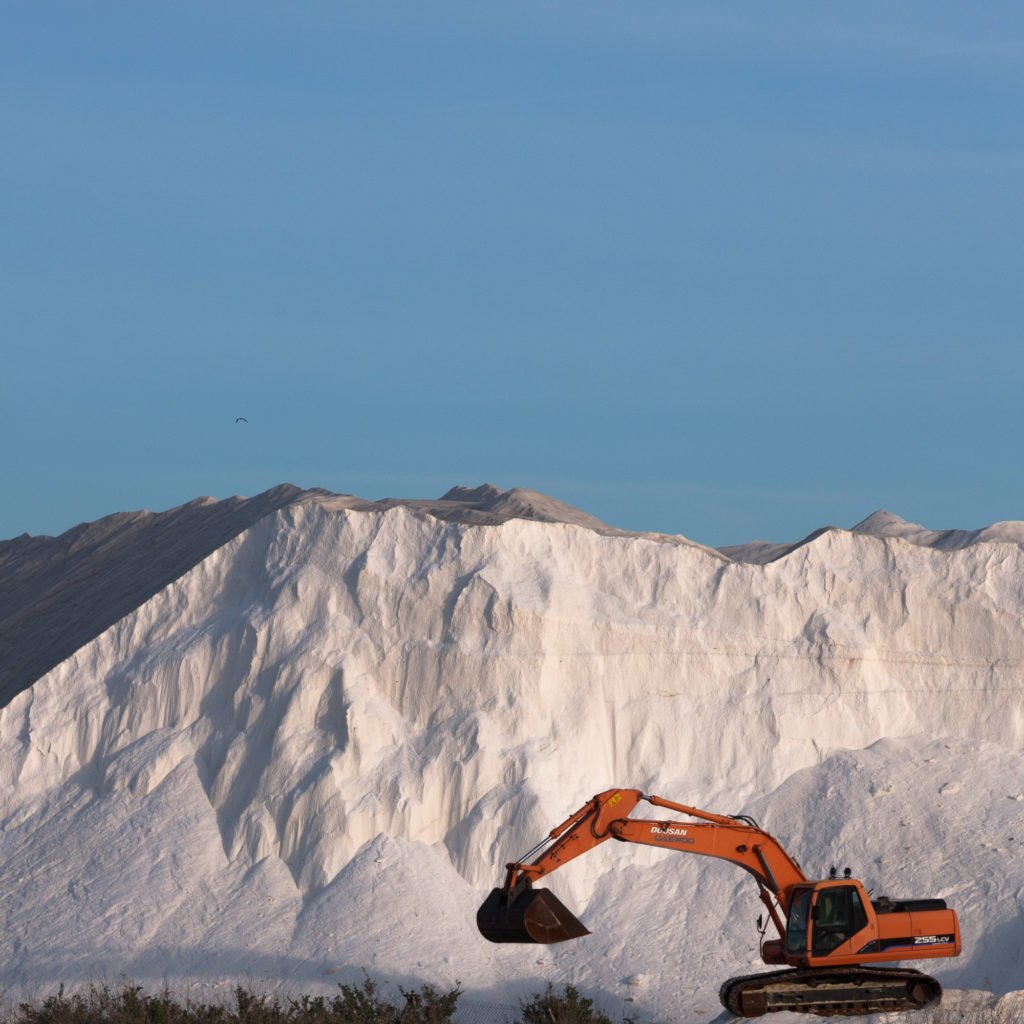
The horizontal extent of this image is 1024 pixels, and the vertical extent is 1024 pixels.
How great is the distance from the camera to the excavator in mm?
23766

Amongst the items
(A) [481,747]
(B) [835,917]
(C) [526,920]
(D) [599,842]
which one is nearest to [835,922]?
(B) [835,917]

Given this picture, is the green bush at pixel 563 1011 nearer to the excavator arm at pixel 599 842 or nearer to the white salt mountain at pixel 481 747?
the white salt mountain at pixel 481 747

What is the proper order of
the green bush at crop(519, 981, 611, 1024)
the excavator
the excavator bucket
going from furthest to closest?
the green bush at crop(519, 981, 611, 1024) → the excavator → the excavator bucket

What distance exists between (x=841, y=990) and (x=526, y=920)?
4.66 m

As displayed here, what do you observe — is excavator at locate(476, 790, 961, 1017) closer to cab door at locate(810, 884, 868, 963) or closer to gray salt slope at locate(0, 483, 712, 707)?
Answer: cab door at locate(810, 884, 868, 963)

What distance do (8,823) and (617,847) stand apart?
34.9 feet

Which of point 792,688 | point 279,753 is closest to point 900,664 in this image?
point 792,688

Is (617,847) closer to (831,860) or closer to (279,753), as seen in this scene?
(831,860)

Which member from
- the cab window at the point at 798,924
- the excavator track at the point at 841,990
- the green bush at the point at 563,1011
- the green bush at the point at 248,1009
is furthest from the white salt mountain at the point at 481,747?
the cab window at the point at 798,924

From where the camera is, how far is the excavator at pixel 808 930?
2377 centimetres

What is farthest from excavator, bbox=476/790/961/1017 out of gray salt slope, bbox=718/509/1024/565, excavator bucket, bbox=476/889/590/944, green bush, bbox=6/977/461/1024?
gray salt slope, bbox=718/509/1024/565

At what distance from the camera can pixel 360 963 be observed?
27969 millimetres

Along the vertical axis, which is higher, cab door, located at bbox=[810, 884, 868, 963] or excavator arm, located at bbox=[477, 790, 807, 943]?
excavator arm, located at bbox=[477, 790, 807, 943]

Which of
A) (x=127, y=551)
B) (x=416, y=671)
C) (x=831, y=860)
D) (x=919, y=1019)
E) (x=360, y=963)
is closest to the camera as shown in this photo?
(x=919, y=1019)
